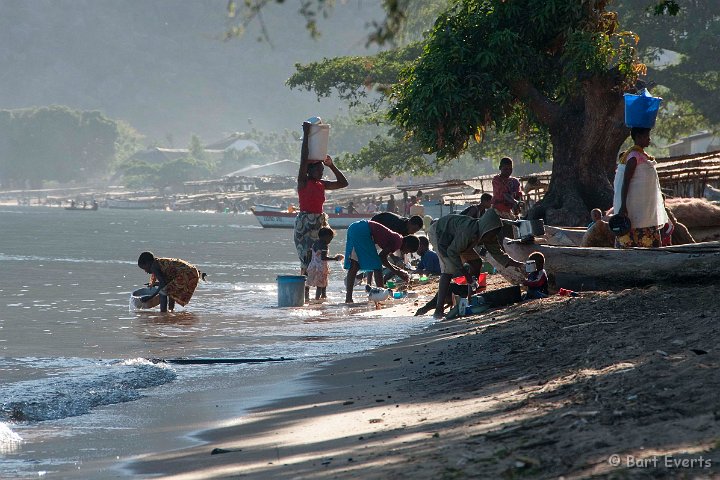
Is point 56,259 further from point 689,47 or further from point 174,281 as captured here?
point 689,47

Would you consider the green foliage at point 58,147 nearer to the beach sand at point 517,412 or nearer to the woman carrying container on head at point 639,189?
the woman carrying container on head at point 639,189

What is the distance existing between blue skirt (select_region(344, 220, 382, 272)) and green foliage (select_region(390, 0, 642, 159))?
3.23 meters

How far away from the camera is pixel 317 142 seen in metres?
16.1

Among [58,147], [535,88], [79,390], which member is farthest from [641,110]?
[58,147]

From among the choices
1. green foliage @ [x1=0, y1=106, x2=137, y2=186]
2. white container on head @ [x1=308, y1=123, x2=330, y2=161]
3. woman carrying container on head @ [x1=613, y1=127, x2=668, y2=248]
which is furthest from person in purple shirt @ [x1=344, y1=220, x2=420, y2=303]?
green foliage @ [x1=0, y1=106, x2=137, y2=186]

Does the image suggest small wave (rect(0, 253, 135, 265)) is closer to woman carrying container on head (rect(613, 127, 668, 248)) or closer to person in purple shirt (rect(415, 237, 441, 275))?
person in purple shirt (rect(415, 237, 441, 275))

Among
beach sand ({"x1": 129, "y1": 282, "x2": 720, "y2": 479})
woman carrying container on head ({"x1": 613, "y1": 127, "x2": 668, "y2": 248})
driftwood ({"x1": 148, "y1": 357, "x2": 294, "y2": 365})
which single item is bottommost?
driftwood ({"x1": 148, "y1": 357, "x2": 294, "y2": 365})

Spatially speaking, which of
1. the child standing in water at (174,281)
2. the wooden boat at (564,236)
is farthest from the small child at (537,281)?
the child standing in water at (174,281)

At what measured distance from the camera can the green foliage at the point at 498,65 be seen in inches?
680

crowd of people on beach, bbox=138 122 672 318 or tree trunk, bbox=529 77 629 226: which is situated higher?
tree trunk, bbox=529 77 629 226

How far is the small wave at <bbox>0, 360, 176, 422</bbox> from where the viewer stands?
7.68 m

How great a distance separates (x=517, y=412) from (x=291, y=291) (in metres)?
10.5

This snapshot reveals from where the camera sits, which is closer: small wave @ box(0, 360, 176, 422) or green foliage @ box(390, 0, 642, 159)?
small wave @ box(0, 360, 176, 422)

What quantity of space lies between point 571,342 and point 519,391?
1551 millimetres
